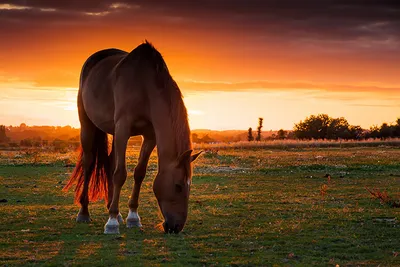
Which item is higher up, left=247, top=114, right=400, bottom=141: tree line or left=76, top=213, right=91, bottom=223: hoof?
left=247, top=114, right=400, bottom=141: tree line

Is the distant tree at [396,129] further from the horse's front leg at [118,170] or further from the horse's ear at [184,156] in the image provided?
the horse's ear at [184,156]

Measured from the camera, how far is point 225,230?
8805mm

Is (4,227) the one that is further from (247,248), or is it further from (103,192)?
(247,248)

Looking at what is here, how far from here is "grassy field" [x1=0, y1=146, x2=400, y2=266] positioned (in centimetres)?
682

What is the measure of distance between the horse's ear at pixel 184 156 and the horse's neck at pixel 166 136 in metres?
0.21

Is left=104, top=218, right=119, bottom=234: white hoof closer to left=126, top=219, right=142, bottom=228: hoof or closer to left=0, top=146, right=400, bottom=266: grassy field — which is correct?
left=0, top=146, right=400, bottom=266: grassy field

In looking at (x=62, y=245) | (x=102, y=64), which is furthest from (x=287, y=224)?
(x=102, y=64)

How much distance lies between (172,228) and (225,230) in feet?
3.36

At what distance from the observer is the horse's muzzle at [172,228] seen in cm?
819

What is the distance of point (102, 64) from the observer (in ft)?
34.3

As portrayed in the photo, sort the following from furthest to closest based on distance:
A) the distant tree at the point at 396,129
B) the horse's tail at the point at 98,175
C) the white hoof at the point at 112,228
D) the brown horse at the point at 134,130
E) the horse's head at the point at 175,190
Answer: the distant tree at the point at 396,129, the horse's tail at the point at 98,175, the white hoof at the point at 112,228, the brown horse at the point at 134,130, the horse's head at the point at 175,190

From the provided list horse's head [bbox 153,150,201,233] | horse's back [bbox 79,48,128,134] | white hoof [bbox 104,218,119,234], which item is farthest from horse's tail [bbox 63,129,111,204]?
horse's head [bbox 153,150,201,233]

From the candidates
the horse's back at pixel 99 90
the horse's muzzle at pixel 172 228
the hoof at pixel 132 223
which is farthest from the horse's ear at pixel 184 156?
the horse's back at pixel 99 90

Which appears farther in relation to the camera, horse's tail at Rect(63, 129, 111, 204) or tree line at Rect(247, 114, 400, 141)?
tree line at Rect(247, 114, 400, 141)
